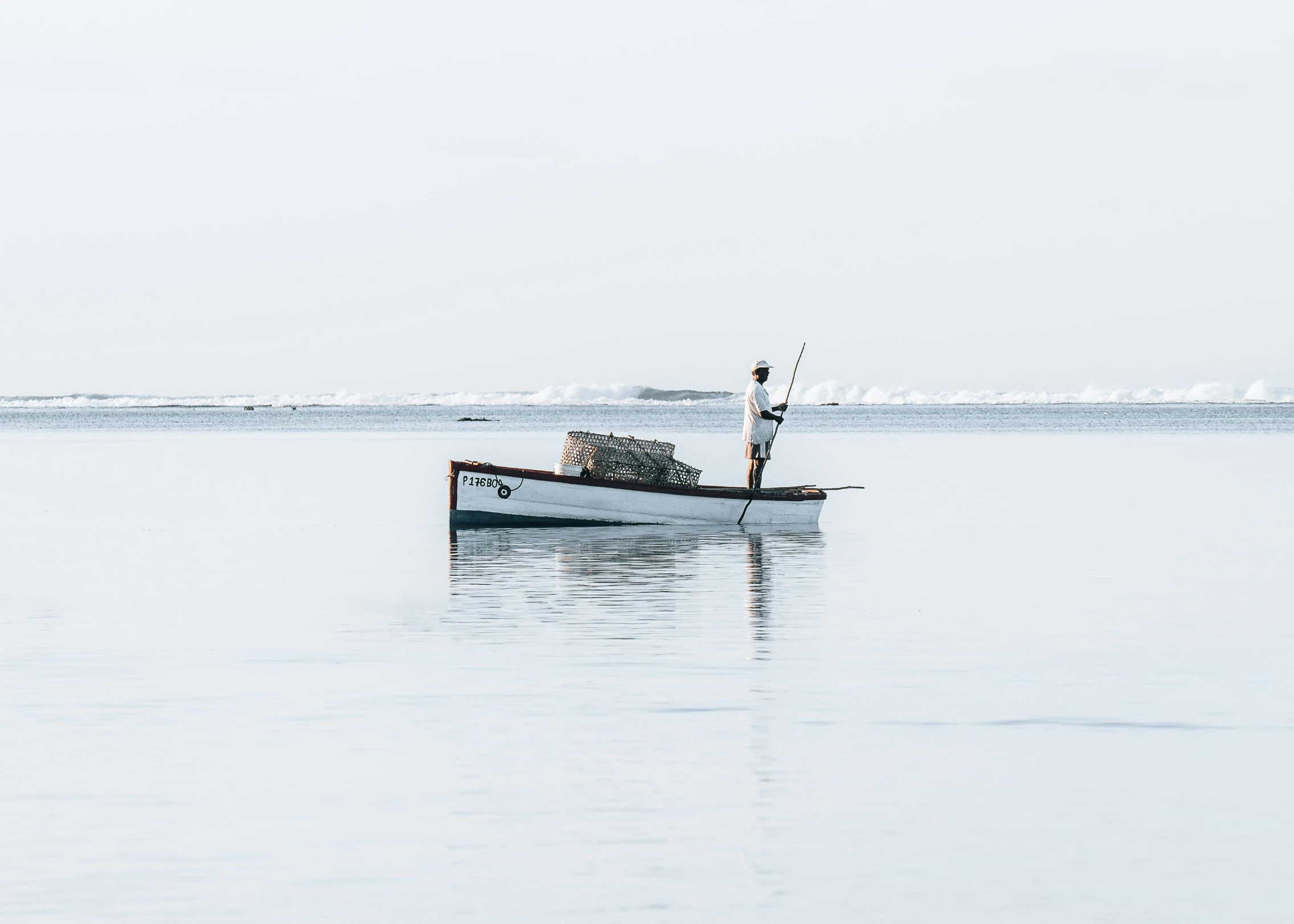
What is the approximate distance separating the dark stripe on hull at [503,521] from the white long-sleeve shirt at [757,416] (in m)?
2.73

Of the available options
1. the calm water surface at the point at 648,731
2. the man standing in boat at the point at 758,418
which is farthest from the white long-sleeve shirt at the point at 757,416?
the calm water surface at the point at 648,731

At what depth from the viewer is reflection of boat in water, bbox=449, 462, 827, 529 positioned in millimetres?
26859

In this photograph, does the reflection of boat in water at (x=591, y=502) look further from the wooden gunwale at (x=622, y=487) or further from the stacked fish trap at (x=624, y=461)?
the stacked fish trap at (x=624, y=461)

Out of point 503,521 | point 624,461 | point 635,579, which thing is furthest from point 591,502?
point 635,579

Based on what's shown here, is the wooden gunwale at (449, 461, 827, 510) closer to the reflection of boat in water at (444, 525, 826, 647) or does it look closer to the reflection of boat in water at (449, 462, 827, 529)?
the reflection of boat in water at (449, 462, 827, 529)

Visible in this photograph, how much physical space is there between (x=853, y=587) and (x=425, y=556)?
22.5ft

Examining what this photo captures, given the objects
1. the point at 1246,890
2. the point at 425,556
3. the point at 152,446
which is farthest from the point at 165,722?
the point at 152,446

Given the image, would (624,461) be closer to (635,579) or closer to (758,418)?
(758,418)

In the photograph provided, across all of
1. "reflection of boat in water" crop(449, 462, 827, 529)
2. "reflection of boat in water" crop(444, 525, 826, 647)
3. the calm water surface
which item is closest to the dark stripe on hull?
"reflection of boat in water" crop(449, 462, 827, 529)

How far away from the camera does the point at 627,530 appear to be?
27234 mm

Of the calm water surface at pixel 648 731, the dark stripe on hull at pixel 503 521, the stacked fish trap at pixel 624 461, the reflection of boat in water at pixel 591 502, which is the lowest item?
the calm water surface at pixel 648 731

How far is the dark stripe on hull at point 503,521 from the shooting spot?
27.2 m

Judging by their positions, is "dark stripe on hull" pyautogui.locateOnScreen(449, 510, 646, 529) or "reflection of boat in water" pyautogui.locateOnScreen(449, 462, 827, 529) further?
"dark stripe on hull" pyautogui.locateOnScreen(449, 510, 646, 529)

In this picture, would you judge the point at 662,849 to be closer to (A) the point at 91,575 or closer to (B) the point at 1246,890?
(B) the point at 1246,890
